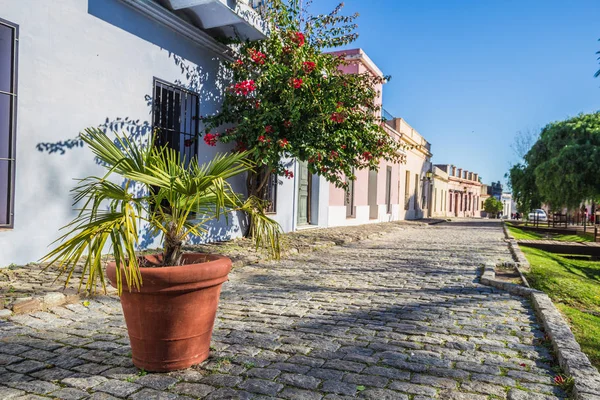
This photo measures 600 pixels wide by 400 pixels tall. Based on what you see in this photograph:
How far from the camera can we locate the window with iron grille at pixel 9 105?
5.16 meters

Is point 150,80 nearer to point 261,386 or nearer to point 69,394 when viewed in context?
point 69,394

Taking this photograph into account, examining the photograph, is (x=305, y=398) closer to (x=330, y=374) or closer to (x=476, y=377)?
(x=330, y=374)

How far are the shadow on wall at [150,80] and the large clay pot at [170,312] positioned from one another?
101 inches

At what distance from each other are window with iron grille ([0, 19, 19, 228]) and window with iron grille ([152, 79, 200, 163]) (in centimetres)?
226

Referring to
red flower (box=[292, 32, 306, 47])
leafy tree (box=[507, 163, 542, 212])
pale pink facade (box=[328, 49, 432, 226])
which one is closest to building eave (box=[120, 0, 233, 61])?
red flower (box=[292, 32, 306, 47])

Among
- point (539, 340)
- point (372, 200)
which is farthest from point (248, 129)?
point (372, 200)

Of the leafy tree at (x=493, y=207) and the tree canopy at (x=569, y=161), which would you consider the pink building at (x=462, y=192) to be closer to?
the leafy tree at (x=493, y=207)

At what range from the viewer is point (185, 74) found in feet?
25.7

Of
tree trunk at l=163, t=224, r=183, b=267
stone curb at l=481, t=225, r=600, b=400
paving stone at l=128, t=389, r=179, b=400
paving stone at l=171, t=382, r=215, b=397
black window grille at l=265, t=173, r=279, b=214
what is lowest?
paving stone at l=128, t=389, r=179, b=400

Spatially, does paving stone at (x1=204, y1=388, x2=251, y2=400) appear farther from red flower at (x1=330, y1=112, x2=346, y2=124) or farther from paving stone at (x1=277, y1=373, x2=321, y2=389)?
red flower at (x1=330, y1=112, x2=346, y2=124)

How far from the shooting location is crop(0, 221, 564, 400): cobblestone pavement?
8.29ft

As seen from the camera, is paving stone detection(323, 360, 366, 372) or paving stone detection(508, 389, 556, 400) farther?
paving stone detection(323, 360, 366, 372)

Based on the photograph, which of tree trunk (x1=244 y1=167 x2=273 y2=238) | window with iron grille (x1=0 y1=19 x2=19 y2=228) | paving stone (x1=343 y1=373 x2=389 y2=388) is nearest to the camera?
paving stone (x1=343 y1=373 x2=389 y2=388)

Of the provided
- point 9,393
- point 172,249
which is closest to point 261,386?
point 172,249
